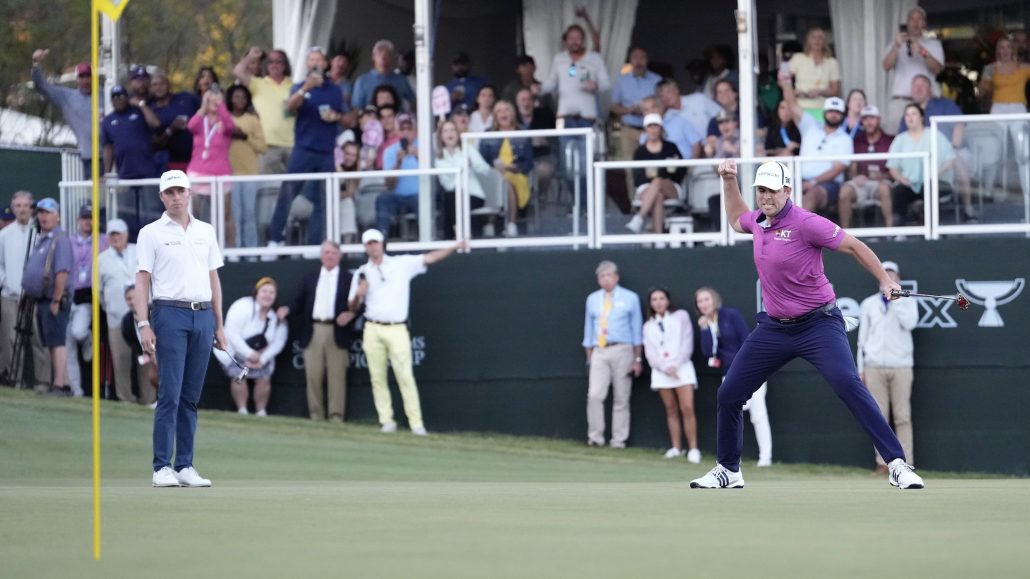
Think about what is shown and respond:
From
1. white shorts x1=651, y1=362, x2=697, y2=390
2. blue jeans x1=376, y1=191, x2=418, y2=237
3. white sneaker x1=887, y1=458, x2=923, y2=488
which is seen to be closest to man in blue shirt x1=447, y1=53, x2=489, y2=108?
blue jeans x1=376, y1=191, x2=418, y2=237

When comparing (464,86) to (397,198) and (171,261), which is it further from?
(171,261)

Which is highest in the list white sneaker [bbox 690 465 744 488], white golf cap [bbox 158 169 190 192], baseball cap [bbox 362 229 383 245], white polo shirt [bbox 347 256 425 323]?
white golf cap [bbox 158 169 190 192]

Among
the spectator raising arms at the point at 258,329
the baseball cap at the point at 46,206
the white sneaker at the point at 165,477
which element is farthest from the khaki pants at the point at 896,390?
the baseball cap at the point at 46,206

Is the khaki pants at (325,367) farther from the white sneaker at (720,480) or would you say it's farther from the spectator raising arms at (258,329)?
the white sneaker at (720,480)

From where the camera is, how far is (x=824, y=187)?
18.2m

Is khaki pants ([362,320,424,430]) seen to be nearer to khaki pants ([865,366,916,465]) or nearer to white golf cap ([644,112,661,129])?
white golf cap ([644,112,661,129])

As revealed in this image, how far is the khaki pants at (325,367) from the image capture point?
19688 mm

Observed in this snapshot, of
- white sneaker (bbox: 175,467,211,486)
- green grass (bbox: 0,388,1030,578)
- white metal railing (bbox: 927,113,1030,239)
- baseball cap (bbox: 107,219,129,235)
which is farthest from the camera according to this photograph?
baseball cap (bbox: 107,219,129,235)

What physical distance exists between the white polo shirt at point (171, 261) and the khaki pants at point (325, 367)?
809 cm

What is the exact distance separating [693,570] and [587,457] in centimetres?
1174

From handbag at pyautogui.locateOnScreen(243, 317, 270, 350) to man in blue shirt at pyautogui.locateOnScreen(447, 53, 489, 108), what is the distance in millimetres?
3547

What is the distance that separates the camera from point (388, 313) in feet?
62.6

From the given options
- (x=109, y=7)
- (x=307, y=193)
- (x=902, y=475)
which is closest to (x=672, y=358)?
(x=307, y=193)

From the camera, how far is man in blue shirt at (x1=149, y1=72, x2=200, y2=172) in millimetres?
20734
